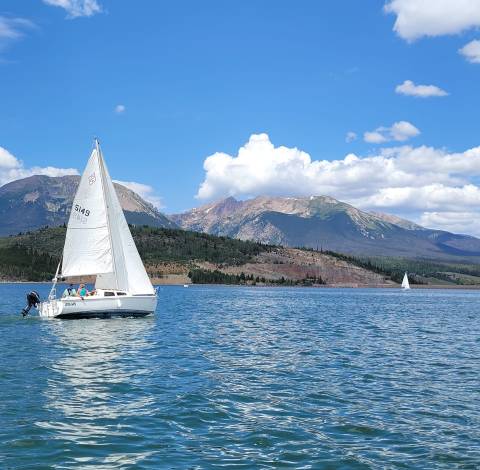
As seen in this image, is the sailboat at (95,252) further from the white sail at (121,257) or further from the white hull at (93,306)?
the white sail at (121,257)

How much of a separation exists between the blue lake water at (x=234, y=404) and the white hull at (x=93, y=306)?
11594 mm

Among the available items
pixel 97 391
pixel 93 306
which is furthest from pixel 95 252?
pixel 97 391

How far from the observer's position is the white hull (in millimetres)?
59125

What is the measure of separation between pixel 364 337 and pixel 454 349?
9768 mm

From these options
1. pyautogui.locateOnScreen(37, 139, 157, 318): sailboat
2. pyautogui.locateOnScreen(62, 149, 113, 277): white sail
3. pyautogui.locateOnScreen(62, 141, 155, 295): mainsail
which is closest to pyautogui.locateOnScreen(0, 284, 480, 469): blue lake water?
pyautogui.locateOnScreen(37, 139, 157, 318): sailboat

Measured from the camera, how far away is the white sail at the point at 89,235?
60.6 metres

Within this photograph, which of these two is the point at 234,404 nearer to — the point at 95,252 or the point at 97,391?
the point at 97,391

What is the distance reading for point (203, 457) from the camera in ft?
57.1

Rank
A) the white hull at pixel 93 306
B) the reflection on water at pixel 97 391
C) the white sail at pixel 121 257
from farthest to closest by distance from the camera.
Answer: the white sail at pixel 121 257 → the white hull at pixel 93 306 → the reflection on water at pixel 97 391

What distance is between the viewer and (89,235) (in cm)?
6066

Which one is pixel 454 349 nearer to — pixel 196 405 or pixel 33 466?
pixel 196 405

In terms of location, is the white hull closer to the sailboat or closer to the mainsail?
the sailboat

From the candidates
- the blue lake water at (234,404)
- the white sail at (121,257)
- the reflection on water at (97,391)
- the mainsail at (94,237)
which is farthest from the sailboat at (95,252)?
the blue lake water at (234,404)

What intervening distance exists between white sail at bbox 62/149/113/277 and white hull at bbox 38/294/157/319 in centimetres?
304
